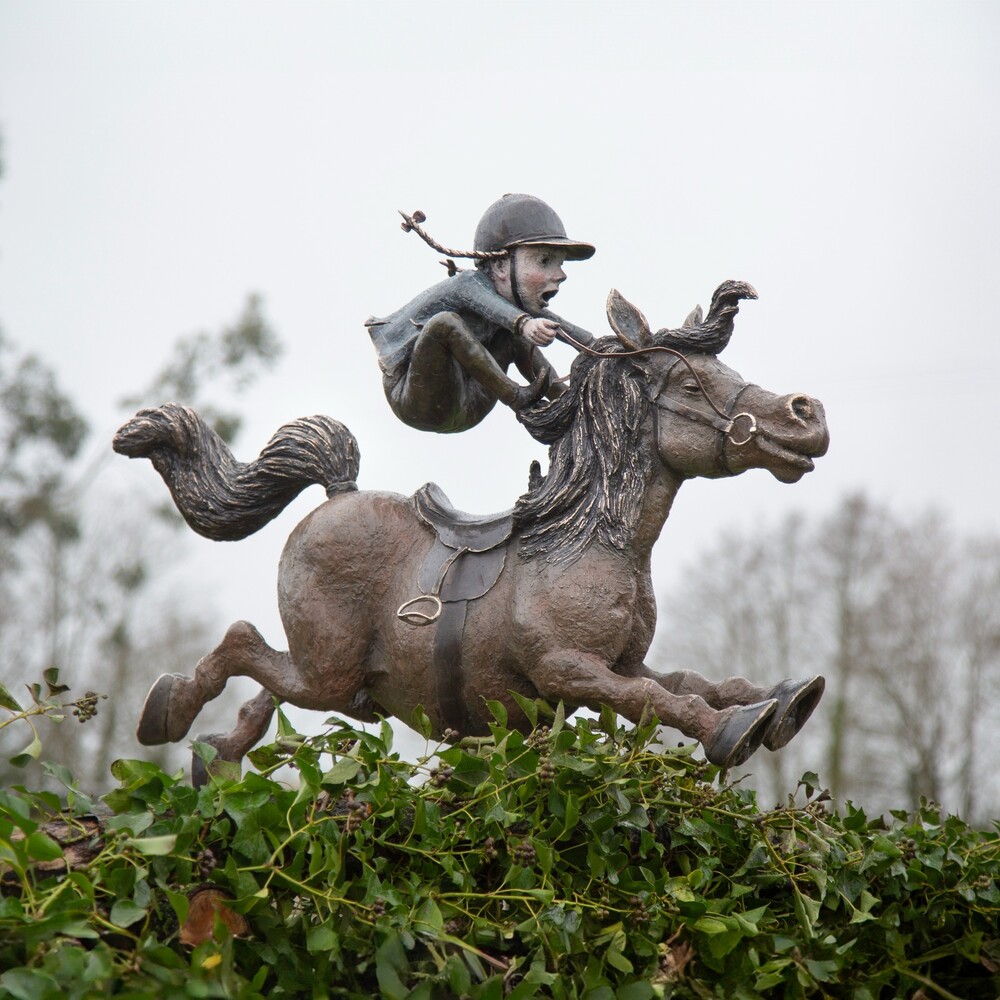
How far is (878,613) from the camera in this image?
1461 cm

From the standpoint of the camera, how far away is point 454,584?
3.58 meters

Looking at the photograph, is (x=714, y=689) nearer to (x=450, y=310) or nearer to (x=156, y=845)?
(x=450, y=310)

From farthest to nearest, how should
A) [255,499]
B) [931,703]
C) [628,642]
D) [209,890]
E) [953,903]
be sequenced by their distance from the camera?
[931,703]
[255,499]
[628,642]
[953,903]
[209,890]

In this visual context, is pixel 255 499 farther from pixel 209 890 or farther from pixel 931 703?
pixel 931 703

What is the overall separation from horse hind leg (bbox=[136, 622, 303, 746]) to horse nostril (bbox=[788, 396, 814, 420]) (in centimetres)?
153

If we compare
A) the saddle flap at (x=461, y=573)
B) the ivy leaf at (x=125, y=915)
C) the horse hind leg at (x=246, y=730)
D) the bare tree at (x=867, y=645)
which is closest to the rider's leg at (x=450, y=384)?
the saddle flap at (x=461, y=573)

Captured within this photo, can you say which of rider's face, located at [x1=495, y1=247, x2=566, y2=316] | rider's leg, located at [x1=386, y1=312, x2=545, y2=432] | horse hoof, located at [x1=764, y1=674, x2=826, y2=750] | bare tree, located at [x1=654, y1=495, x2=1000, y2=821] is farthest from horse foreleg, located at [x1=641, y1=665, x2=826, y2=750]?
bare tree, located at [x1=654, y1=495, x2=1000, y2=821]

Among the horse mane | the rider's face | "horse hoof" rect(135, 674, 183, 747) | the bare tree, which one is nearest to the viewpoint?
the horse mane

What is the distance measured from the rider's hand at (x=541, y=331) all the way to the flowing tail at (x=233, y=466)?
0.72m

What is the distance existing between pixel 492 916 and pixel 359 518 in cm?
133

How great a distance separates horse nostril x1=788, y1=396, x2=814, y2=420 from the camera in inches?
135

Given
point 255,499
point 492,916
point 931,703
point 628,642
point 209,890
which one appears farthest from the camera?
point 931,703

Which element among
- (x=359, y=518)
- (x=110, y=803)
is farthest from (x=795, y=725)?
(x=110, y=803)

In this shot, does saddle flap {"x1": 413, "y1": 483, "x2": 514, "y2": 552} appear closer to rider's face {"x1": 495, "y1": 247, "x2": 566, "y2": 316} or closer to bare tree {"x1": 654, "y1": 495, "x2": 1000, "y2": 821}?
rider's face {"x1": 495, "y1": 247, "x2": 566, "y2": 316}
